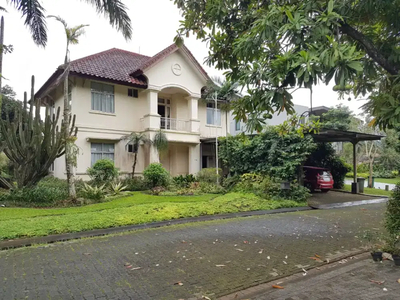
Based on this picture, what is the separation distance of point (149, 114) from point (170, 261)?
12471mm

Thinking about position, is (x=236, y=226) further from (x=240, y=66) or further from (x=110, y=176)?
(x=110, y=176)

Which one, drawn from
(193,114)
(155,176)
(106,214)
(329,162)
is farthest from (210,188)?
(329,162)

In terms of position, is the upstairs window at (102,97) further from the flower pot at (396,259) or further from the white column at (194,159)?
the flower pot at (396,259)

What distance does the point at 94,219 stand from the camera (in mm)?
8148

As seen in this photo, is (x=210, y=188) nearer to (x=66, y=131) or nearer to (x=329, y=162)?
(x=66, y=131)

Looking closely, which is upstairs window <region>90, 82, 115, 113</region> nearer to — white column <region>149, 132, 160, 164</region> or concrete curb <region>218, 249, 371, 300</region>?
white column <region>149, 132, 160, 164</region>

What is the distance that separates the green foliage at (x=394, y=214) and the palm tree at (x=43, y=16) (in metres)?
8.58

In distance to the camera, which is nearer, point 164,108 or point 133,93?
point 133,93

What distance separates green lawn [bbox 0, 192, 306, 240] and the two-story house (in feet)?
17.2

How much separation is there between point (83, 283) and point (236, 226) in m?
4.83

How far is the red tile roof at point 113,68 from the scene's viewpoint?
1557cm

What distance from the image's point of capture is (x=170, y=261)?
5160mm

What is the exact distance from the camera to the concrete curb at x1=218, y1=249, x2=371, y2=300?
12.8 feet

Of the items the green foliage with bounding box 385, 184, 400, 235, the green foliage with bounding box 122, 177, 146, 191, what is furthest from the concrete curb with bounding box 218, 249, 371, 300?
the green foliage with bounding box 122, 177, 146, 191
